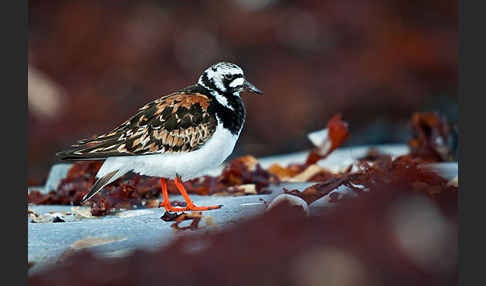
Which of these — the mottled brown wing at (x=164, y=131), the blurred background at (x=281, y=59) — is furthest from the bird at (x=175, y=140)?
the blurred background at (x=281, y=59)

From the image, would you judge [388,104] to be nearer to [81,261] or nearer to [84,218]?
[84,218]

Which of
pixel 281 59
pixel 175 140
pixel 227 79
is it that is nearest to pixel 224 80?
pixel 227 79

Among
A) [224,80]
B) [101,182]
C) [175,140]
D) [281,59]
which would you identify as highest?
[281,59]

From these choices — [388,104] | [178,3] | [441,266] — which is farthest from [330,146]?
[178,3]

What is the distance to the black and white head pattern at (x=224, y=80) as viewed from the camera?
317 centimetres

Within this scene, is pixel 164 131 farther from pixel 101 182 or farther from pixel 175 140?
pixel 101 182

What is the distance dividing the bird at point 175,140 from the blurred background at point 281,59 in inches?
157

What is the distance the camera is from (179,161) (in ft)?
9.97

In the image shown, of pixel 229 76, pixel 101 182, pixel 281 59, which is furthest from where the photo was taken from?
pixel 281 59

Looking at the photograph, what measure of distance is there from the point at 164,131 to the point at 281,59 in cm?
539

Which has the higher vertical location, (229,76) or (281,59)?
(281,59)

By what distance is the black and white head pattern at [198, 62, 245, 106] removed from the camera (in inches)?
125

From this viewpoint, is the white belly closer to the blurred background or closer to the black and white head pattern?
the black and white head pattern

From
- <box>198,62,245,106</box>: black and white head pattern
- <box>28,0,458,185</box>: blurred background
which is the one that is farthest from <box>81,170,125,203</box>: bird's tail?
<box>28,0,458,185</box>: blurred background
